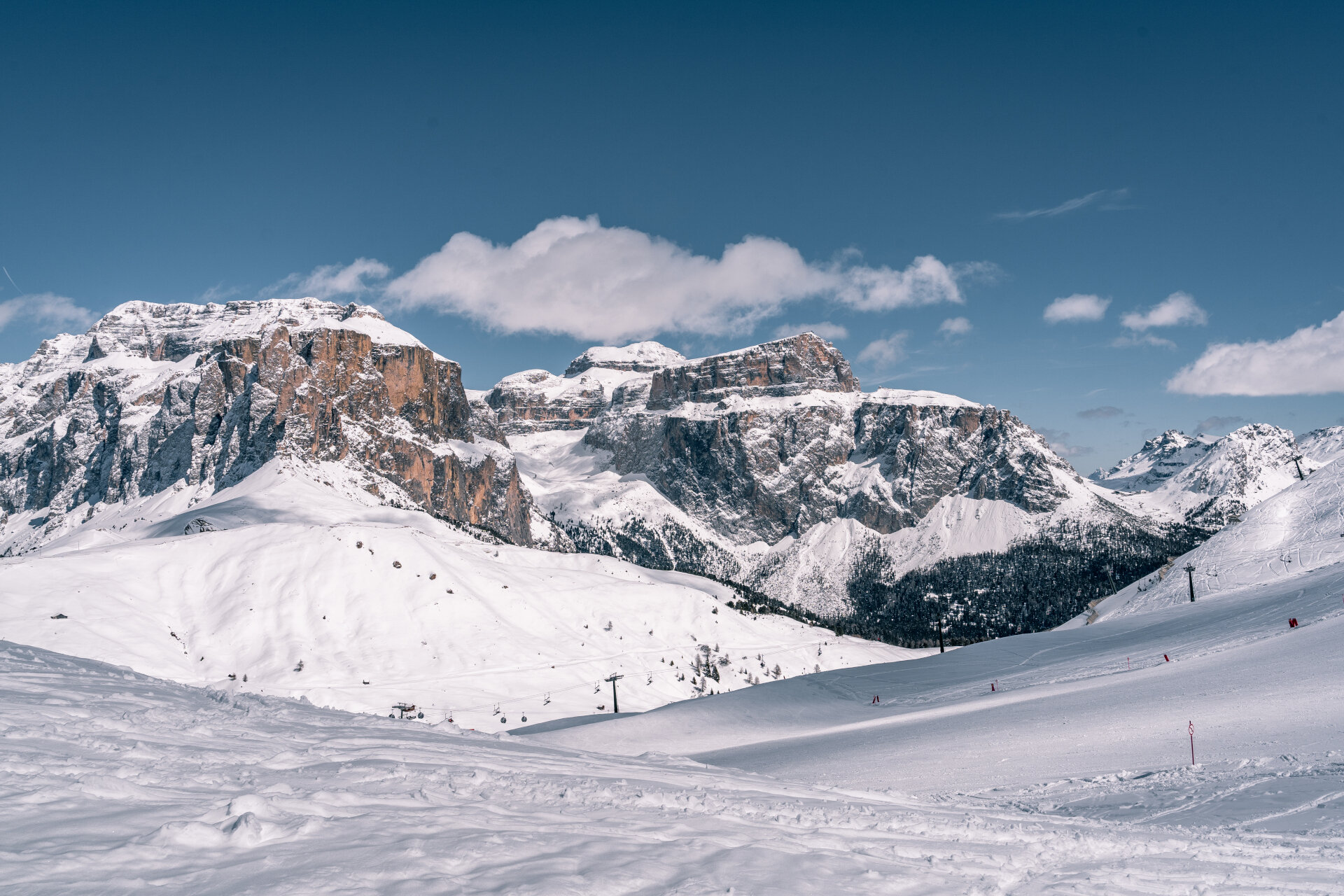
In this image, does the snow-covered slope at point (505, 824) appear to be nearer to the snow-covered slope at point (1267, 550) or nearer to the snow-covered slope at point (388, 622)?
the snow-covered slope at point (1267, 550)

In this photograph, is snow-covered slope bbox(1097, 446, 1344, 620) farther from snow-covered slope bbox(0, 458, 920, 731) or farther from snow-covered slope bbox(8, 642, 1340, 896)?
snow-covered slope bbox(8, 642, 1340, 896)

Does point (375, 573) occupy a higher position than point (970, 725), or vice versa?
point (375, 573)

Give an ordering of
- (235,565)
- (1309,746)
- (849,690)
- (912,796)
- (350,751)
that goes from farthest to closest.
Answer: (235,565)
(849,690)
(1309,746)
(912,796)
(350,751)

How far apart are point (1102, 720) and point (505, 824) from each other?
20752mm

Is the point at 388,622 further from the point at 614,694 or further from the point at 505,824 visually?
the point at 505,824

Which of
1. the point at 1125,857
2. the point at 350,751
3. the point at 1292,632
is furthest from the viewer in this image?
the point at 1292,632

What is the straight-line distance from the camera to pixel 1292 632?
29.2m

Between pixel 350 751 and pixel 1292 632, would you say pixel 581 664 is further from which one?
pixel 350 751

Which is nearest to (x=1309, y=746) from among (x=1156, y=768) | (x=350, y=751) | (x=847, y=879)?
(x=1156, y=768)

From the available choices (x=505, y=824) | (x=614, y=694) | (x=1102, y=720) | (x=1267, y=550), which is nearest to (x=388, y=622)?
(x=614, y=694)

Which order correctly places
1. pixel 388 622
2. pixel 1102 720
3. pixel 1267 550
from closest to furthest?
1. pixel 1102 720
2. pixel 1267 550
3. pixel 388 622

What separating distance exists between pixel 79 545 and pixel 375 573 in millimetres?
50447

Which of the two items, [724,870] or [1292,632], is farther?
[1292,632]

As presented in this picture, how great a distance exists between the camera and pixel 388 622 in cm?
8300
